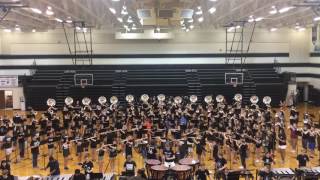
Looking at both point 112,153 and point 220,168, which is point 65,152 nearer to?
point 112,153

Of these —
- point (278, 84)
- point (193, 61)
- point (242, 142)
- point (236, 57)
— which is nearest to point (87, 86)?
point (193, 61)

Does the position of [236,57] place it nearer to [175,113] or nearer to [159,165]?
[175,113]

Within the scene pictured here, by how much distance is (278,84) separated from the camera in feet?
125

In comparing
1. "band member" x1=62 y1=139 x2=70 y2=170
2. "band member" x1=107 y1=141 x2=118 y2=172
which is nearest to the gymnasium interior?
"band member" x1=62 y1=139 x2=70 y2=170

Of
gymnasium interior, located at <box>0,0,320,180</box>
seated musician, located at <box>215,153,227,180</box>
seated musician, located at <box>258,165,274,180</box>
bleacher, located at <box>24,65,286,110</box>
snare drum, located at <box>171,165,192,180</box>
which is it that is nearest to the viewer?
seated musician, located at <box>258,165,274,180</box>

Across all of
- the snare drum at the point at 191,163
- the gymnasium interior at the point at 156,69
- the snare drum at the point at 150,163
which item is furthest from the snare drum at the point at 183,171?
the gymnasium interior at the point at 156,69

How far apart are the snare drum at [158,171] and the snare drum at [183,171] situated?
42 centimetres

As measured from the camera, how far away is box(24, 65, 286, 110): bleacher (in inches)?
1485

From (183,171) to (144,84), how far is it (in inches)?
884

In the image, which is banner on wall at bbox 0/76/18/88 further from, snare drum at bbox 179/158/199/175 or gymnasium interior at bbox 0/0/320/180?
snare drum at bbox 179/158/199/175

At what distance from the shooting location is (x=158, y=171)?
53.6 ft

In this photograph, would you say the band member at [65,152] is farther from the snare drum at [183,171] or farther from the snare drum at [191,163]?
the snare drum at [183,171]

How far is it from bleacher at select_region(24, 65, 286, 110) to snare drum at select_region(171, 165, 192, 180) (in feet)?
68.6

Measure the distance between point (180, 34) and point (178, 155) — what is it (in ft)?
76.8
